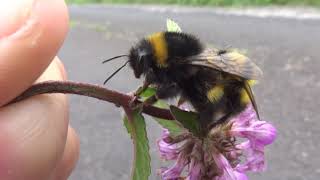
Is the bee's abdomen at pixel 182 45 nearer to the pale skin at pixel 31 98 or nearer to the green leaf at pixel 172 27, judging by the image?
the green leaf at pixel 172 27

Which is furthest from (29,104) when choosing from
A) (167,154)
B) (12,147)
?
(167,154)

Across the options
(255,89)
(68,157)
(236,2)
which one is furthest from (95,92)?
(236,2)

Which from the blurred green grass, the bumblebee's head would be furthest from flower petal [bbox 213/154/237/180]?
the blurred green grass

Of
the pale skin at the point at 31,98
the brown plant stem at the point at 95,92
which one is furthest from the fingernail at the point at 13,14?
the brown plant stem at the point at 95,92

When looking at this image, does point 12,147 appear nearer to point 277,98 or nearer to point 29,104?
point 29,104

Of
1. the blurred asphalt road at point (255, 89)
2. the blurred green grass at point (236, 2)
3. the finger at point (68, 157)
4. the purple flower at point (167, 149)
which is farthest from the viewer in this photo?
the blurred green grass at point (236, 2)

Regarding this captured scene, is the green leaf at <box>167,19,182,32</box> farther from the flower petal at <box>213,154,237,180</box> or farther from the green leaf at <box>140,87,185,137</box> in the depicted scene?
the flower petal at <box>213,154,237,180</box>
